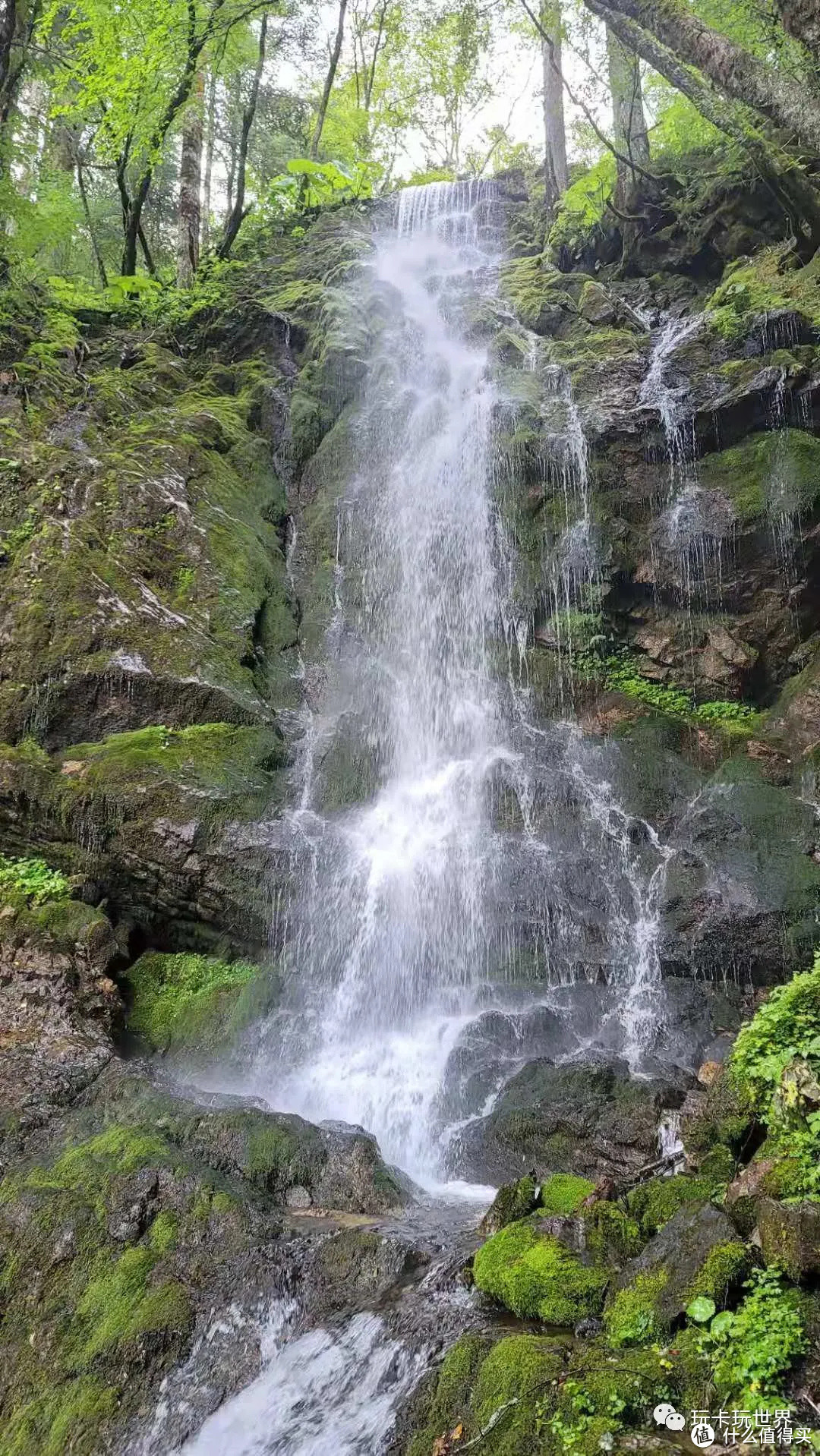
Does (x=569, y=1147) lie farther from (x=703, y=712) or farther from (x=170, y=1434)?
(x=703, y=712)

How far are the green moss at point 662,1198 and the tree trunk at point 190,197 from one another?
18403 millimetres

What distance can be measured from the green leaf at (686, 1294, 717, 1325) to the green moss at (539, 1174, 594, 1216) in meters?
1.48

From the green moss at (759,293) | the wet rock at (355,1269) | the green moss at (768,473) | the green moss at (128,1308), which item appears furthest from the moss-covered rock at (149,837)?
the green moss at (759,293)

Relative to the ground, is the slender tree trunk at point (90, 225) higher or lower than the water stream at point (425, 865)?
higher

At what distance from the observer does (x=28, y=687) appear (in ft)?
33.8

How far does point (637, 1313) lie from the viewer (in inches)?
149

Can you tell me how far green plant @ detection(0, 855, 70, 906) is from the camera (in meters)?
8.92

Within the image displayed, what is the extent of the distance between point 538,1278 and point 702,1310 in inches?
41.7

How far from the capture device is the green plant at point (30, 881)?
29.3 ft

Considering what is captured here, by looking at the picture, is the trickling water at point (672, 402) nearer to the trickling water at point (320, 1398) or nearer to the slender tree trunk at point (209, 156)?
the slender tree trunk at point (209, 156)

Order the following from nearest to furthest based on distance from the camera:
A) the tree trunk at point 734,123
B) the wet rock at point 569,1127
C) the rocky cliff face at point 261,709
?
1. the rocky cliff face at point 261,709
2. the wet rock at point 569,1127
3. the tree trunk at point 734,123

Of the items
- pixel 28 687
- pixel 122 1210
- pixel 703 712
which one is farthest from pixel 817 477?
pixel 122 1210

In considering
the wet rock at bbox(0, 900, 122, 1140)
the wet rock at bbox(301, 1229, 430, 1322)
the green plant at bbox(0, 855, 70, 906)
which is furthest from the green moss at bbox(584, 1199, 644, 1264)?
the green plant at bbox(0, 855, 70, 906)

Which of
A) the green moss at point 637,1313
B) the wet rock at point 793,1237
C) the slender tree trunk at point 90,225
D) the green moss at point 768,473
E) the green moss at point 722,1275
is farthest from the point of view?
the slender tree trunk at point 90,225
